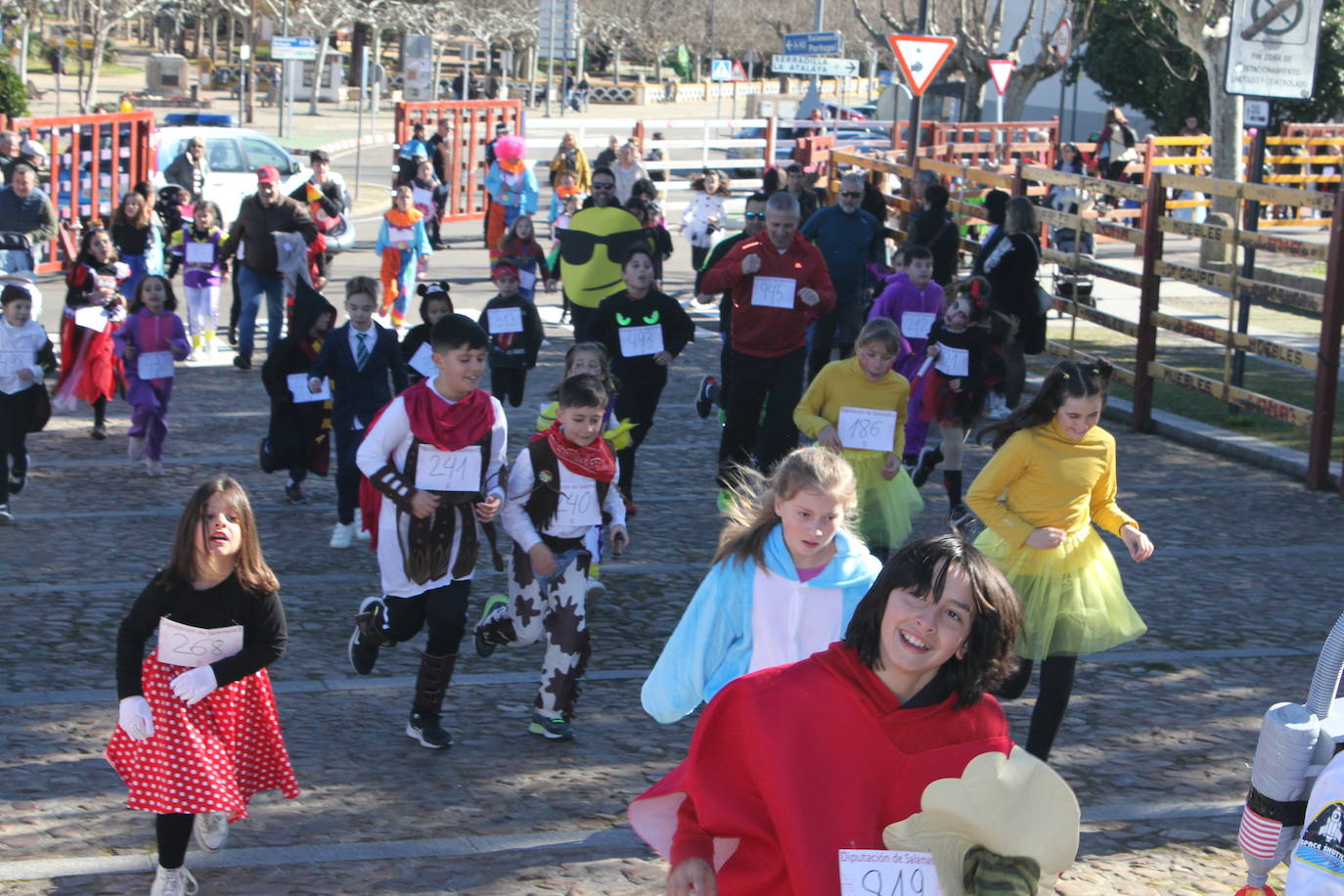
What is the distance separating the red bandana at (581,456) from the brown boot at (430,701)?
2.96 ft

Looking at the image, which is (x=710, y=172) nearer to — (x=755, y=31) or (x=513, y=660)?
(x=513, y=660)

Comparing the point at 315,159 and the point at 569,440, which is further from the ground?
the point at 315,159

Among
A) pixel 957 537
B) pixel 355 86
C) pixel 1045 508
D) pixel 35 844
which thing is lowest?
pixel 35 844

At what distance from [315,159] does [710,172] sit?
15.6 ft

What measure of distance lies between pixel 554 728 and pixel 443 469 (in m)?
1.13

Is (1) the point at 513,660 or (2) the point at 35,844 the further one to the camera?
(1) the point at 513,660

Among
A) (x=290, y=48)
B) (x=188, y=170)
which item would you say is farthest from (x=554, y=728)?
(x=290, y=48)

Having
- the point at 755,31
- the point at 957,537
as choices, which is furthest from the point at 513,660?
the point at 755,31

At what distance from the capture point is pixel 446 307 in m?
10.6

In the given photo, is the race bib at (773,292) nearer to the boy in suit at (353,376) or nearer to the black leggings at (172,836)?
the boy in suit at (353,376)

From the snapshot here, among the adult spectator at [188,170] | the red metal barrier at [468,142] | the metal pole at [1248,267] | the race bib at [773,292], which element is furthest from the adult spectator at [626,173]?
the race bib at [773,292]

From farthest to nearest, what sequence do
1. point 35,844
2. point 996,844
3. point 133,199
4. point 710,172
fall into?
point 710,172, point 133,199, point 35,844, point 996,844

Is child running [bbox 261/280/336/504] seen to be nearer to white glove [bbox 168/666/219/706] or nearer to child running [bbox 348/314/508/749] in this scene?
child running [bbox 348/314/508/749]

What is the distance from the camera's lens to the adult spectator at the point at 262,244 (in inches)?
605
